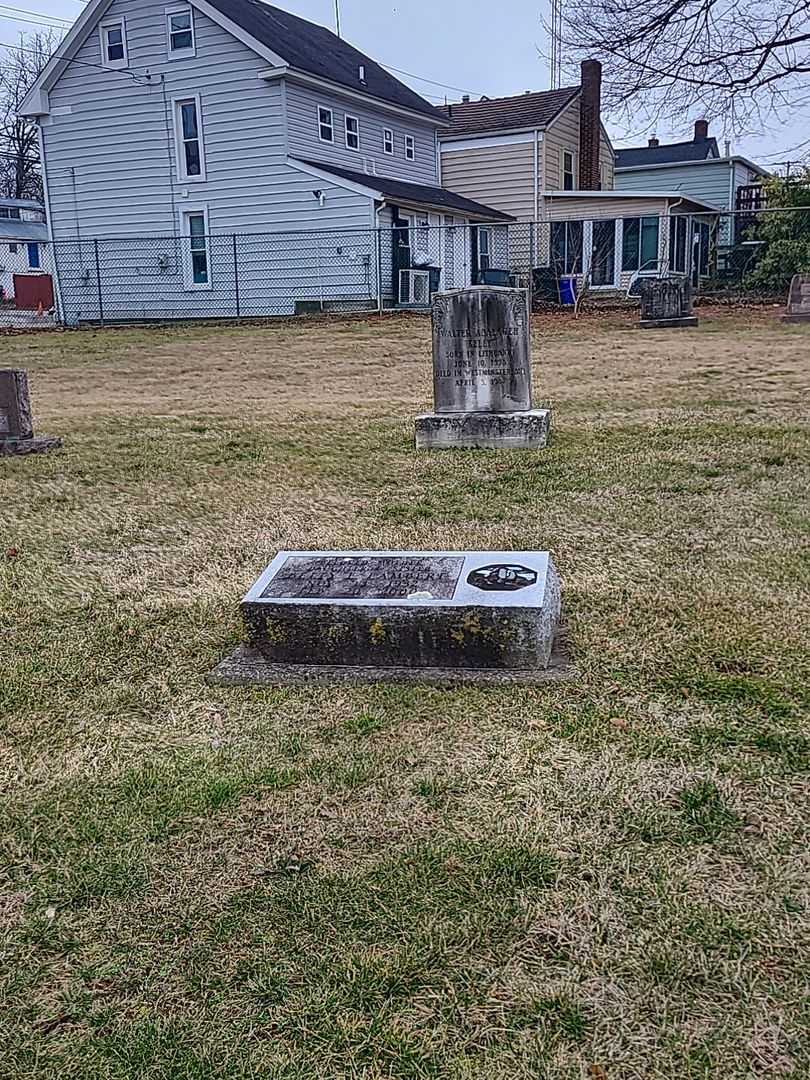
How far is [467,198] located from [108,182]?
35.5ft

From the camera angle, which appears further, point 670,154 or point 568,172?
point 670,154

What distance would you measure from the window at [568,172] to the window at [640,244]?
3.00 m

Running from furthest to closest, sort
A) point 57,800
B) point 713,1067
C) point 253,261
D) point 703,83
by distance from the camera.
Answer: point 253,261 → point 703,83 → point 57,800 → point 713,1067

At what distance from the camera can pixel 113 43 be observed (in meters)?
24.2

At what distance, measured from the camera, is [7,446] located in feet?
26.6

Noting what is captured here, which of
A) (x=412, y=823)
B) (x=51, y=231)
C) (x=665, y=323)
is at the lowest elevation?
A: (x=412, y=823)

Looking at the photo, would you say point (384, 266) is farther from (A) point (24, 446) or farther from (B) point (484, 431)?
(B) point (484, 431)

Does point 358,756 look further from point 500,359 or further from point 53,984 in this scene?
point 500,359

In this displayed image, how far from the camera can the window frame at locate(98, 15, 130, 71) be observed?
24000 mm

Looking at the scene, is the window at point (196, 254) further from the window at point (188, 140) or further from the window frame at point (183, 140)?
the window at point (188, 140)

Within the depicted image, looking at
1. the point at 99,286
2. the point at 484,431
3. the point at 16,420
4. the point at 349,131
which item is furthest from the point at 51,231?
the point at 484,431

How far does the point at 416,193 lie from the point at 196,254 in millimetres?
6013

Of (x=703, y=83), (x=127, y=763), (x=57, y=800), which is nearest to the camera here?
(x=57, y=800)

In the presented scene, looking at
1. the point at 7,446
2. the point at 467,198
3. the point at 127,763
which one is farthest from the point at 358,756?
the point at 467,198
